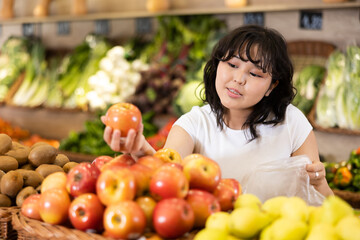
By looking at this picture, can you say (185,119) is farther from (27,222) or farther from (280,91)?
(27,222)

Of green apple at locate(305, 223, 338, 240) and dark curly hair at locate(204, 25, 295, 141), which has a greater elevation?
dark curly hair at locate(204, 25, 295, 141)

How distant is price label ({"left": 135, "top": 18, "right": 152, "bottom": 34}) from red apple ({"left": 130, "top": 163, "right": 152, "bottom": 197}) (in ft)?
12.5

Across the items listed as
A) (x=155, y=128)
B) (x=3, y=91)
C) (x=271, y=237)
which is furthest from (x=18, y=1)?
(x=271, y=237)

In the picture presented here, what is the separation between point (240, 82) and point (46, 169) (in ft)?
2.73

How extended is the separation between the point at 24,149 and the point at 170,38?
291 cm

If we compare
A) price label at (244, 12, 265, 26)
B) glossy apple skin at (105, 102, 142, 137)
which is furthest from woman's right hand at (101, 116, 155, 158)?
price label at (244, 12, 265, 26)

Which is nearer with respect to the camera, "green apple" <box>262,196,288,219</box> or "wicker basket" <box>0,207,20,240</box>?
"green apple" <box>262,196,288,219</box>

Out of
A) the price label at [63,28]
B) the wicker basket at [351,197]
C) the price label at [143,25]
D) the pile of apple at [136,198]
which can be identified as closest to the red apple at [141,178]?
the pile of apple at [136,198]

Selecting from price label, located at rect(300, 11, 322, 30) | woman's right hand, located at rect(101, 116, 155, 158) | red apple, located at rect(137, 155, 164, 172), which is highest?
price label, located at rect(300, 11, 322, 30)

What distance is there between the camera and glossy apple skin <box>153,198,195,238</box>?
114cm

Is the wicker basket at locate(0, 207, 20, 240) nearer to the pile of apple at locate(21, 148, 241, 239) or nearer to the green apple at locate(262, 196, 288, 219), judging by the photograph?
the pile of apple at locate(21, 148, 241, 239)

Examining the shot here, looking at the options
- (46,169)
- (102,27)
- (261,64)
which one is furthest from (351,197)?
(102,27)

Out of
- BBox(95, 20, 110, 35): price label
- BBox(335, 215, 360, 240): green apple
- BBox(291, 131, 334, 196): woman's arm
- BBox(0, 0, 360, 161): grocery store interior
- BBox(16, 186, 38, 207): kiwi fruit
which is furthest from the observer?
BBox(95, 20, 110, 35): price label

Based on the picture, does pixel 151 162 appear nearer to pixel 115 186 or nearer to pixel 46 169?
pixel 115 186
